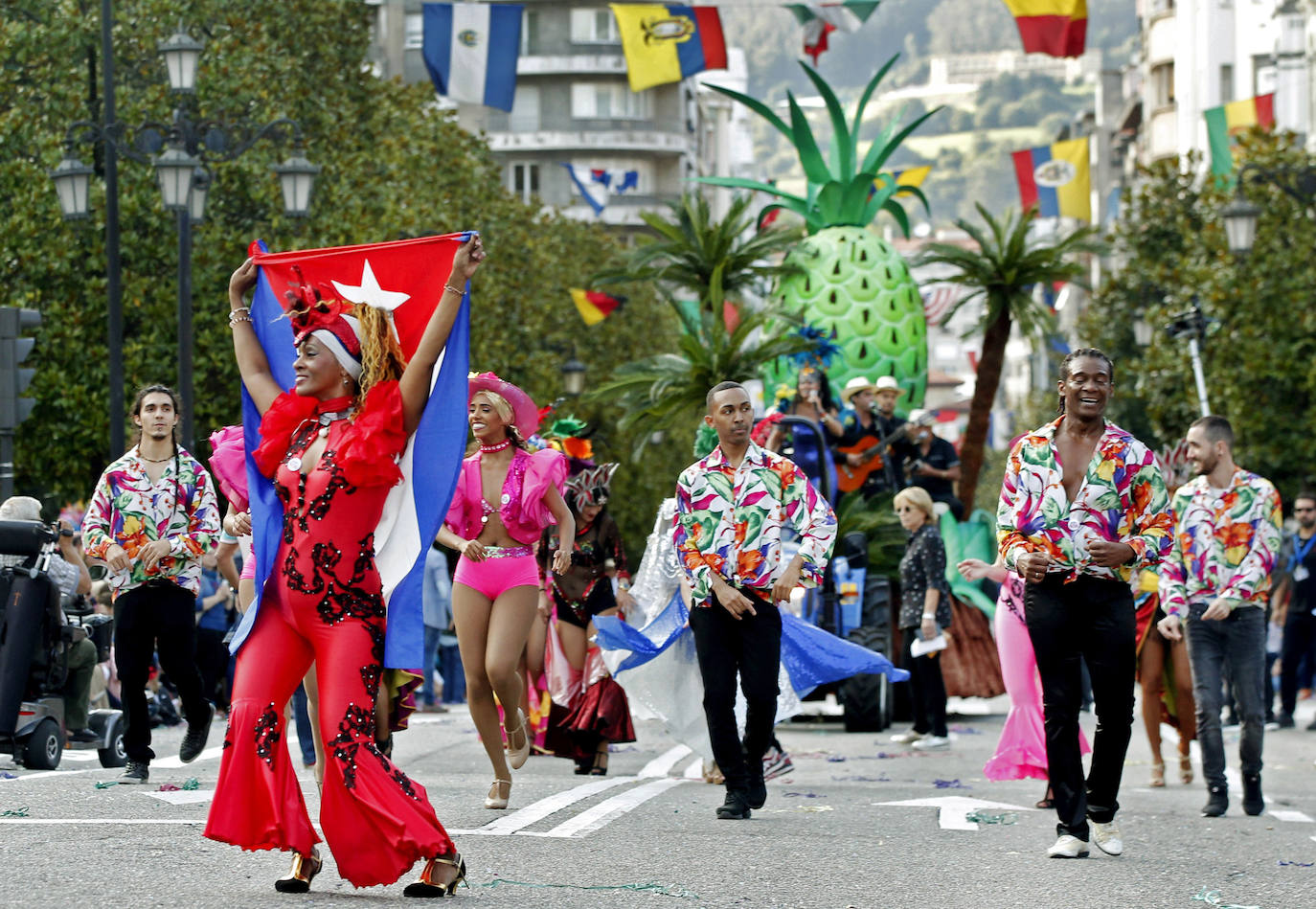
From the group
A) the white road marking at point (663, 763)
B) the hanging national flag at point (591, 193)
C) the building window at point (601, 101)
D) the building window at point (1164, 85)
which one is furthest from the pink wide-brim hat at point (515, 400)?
the building window at point (601, 101)

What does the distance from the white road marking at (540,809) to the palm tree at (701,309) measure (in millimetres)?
7147

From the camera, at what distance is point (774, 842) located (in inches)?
331

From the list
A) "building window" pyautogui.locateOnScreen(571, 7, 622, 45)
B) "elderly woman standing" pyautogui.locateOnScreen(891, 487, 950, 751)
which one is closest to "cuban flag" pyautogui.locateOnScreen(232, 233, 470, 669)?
"elderly woman standing" pyautogui.locateOnScreen(891, 487, 950, 751)

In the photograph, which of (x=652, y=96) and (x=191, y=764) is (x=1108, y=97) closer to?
(x=652, y=96)

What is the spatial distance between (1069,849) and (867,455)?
9.57 meters

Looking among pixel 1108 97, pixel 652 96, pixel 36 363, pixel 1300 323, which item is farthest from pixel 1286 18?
pixel 1108 97

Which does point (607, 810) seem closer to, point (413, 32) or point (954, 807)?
point (954, 807)

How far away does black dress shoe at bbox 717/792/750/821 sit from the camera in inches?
368

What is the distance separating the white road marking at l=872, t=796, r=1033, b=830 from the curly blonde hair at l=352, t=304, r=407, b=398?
3688 mm

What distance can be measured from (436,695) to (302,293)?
15185mm

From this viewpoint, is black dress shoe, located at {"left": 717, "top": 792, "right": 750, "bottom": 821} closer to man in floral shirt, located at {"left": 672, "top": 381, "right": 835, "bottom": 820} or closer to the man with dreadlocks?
man in floral shirt, located at {"left": 672, "top": 381, "right": 835, "bottom": 820}

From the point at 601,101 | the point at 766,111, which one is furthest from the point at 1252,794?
the point at 601,101

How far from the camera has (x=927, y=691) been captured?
48.7 feet

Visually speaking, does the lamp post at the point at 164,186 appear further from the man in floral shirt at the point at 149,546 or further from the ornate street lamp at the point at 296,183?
the man in floral shirt at the point at 149,546
